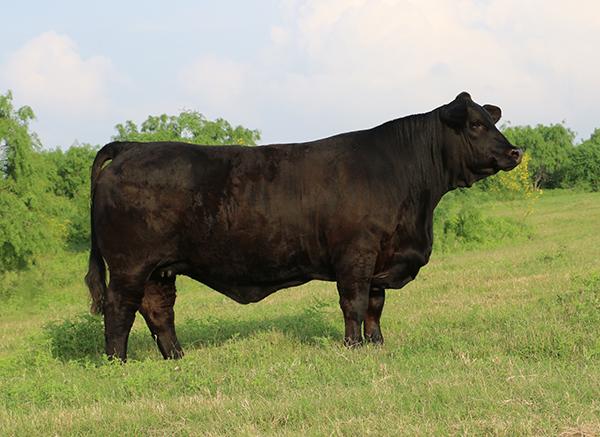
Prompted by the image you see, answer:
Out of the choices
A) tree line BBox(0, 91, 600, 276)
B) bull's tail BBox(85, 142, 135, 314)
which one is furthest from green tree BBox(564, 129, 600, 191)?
A: bull's tail BBox(85, 142, 135, 314)

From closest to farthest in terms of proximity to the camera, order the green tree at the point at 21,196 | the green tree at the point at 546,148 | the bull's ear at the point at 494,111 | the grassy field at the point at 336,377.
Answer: the grassy field at the point at 336,377 < the bull's ear at the point at 494,111 < the green tree at the point at 21,196 < the green tree at the point at 546,148

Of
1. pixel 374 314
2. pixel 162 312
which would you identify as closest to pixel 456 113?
pixel 374 314

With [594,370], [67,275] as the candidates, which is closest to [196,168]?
[594,370]

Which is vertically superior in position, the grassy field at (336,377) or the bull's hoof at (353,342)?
the bull's hoof at (353,342)

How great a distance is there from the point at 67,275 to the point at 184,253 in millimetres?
24149

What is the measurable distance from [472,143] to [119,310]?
12.8 feet

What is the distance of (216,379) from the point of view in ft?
19.7

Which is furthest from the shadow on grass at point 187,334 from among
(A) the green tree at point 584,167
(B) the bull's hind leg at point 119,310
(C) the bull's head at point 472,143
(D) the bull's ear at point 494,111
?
(A) the green tree at point 584,167

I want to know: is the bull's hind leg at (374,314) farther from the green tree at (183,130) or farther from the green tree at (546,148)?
the green tree at (546,148)

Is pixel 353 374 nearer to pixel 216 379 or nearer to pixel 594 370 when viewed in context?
pixel 216 379

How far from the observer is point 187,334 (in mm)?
9086

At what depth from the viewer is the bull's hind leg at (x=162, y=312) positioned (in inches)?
302

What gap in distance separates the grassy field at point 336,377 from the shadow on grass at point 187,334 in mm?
19

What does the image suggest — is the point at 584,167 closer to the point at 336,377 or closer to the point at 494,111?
the point at 494,111
